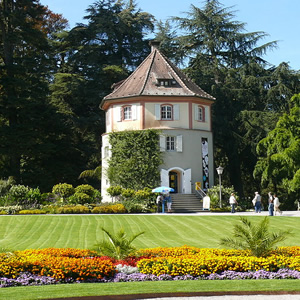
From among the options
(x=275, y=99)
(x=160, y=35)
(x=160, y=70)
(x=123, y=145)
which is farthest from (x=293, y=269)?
(x=160, y=35)

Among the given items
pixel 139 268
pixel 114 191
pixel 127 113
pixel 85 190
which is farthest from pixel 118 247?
pixel 127 113

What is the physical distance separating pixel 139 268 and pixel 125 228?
13.0 metres

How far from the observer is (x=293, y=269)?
13.3 m

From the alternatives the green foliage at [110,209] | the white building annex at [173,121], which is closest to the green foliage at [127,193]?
the green foliage at [110,209]

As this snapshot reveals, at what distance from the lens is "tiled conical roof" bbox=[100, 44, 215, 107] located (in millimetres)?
44438

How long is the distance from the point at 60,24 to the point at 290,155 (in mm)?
32954

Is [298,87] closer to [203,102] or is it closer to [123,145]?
[203,102]

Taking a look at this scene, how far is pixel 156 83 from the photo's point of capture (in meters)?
45.0

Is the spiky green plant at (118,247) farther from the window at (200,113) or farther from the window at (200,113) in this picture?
the window at (200,113)

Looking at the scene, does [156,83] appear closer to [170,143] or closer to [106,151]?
[170,143]

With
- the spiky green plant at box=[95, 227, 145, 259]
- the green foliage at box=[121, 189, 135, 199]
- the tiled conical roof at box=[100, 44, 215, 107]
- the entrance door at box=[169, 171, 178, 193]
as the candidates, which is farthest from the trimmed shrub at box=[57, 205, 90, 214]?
the spiky green plant at box=[95, 227, 145, 259]

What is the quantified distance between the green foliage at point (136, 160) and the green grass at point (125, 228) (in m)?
10.8

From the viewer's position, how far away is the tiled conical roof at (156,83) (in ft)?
146

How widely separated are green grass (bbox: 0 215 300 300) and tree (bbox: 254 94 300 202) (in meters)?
9.76
